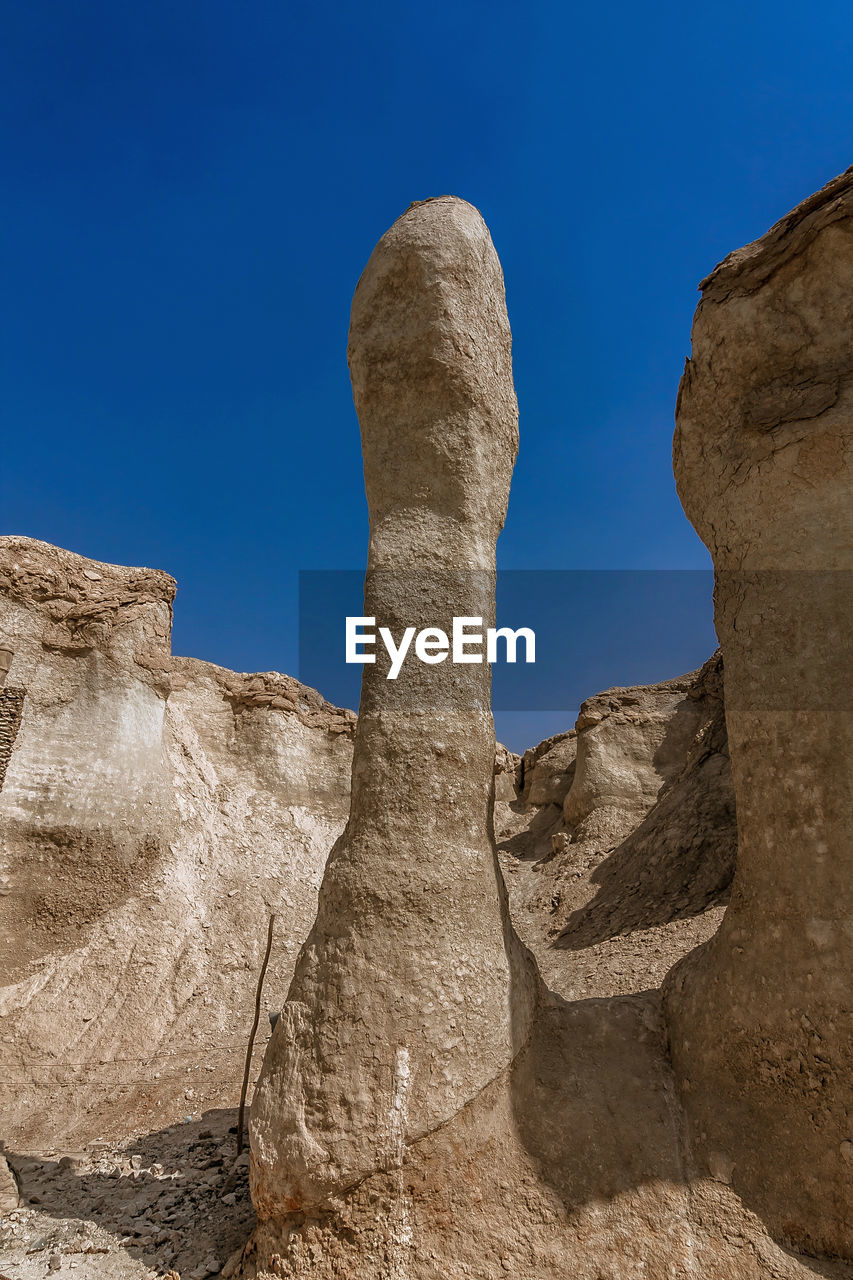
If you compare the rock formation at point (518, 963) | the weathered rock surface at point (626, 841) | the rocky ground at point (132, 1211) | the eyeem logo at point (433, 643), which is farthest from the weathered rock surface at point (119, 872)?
the eyeem logo at point (433, 643)

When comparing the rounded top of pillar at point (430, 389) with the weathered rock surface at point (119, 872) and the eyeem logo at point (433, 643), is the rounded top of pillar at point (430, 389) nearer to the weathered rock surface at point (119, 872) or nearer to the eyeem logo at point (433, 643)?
the eyeem logo at point (433, 643)

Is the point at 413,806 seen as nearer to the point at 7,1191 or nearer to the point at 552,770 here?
the point at 7,1191

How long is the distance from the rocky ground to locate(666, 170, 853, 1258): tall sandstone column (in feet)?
8.83

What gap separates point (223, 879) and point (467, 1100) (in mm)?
7185

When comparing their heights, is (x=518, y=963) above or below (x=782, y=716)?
below

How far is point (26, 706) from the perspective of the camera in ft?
29.5

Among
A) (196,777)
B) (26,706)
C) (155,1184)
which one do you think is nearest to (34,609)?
(26,706)

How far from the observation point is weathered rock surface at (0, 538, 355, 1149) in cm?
752

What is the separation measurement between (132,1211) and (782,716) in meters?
4.82

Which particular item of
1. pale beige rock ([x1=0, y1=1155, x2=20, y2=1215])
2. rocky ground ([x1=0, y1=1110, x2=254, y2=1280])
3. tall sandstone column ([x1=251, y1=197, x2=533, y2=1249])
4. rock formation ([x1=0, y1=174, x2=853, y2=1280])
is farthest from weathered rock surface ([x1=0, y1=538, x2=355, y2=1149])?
tall sandstone column ([x1=251, y1=197, x2=533, y2=1249])

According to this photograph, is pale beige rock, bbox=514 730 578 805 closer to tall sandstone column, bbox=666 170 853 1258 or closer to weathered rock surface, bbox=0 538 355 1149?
weathered rock surface, bbox=0 538 355 1149

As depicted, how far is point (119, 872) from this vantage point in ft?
29.8

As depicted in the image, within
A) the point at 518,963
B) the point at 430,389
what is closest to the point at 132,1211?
the point at 518,963

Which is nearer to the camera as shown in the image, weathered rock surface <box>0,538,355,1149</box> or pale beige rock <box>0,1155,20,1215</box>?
pale beige rock <box>0,1155,20,1215</box>
